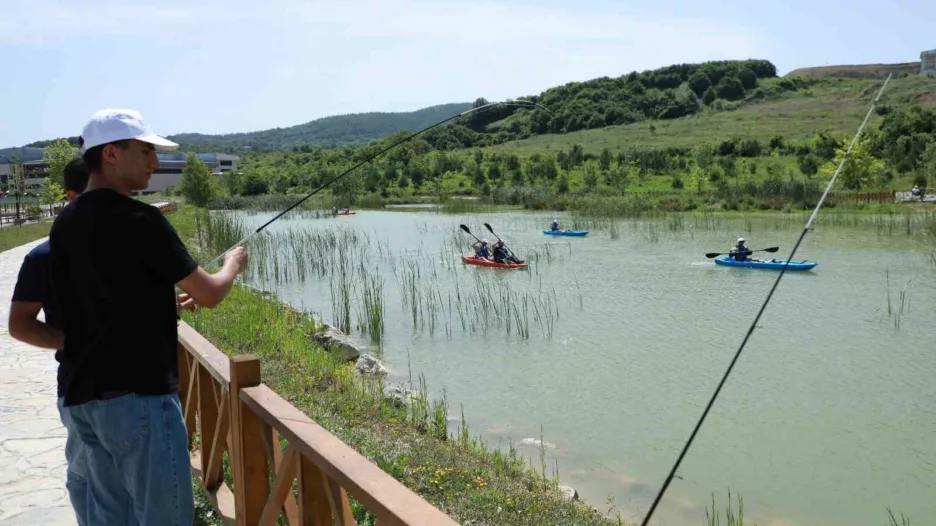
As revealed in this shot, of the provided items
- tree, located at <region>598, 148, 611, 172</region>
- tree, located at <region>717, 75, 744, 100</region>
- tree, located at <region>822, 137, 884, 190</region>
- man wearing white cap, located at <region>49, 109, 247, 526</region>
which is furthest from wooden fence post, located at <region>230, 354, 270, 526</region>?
tree, located at <region>717, 75, 744, 100</region>

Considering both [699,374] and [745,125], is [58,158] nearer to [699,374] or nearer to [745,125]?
[699,374]

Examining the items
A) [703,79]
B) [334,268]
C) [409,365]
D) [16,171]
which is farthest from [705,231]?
[703,79]

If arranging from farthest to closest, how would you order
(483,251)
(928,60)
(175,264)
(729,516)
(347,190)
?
1. (347,190)
2. (483,251)
3. (729,516)
4. (928,60)
5. (175,264)

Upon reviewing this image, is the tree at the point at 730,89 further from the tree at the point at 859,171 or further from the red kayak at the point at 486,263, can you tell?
the red kayak at the point at 486,263

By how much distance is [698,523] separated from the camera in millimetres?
6211

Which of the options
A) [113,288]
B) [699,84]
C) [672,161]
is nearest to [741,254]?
[113,288]

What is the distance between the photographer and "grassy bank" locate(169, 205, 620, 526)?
496 centimetres

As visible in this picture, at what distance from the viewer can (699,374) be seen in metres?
10.4

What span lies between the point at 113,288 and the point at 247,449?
106cm

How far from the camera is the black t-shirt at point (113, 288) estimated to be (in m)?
2.42

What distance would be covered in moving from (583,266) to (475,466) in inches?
582

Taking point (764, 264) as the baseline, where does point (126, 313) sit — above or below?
above

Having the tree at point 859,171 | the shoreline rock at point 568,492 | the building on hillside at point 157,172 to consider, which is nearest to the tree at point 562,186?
the tree at point 859,171

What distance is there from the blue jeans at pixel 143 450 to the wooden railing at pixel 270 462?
0.33m
